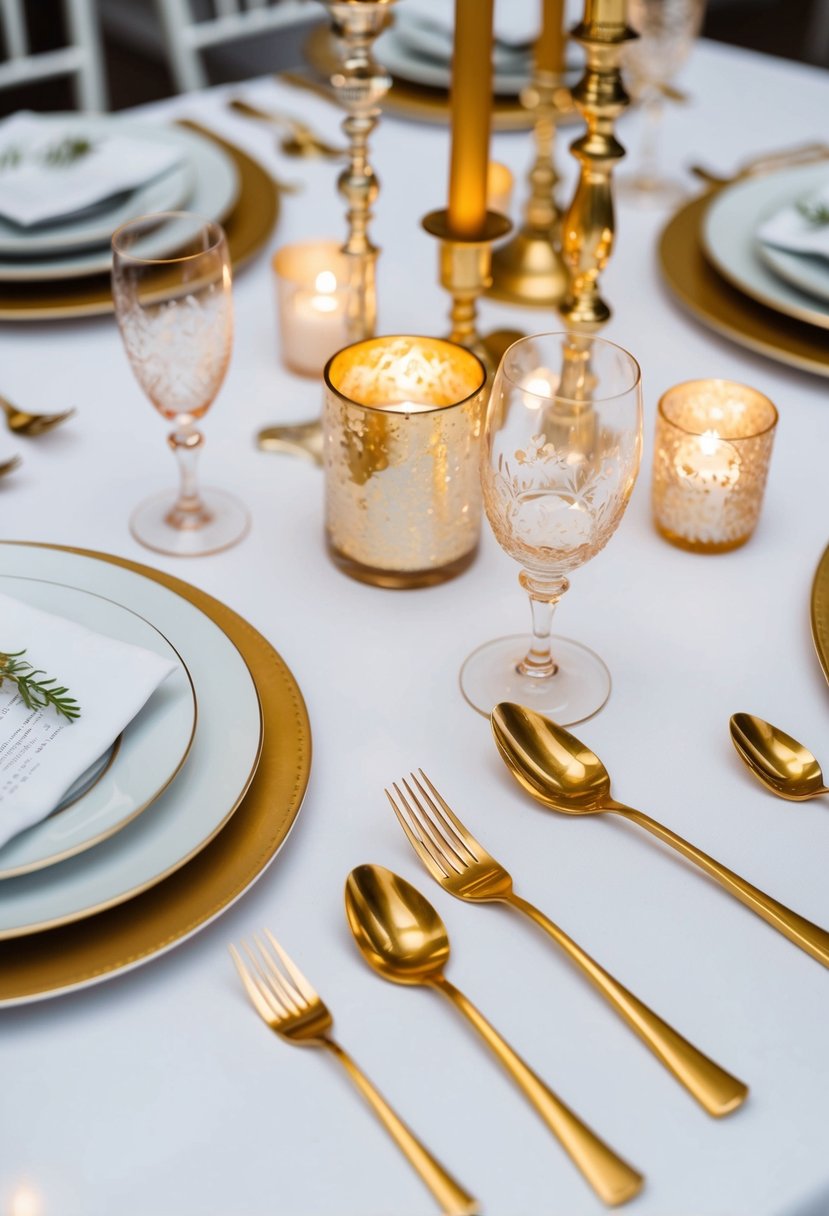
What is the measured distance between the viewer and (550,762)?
711mm

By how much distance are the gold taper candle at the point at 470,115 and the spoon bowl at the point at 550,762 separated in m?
0.41

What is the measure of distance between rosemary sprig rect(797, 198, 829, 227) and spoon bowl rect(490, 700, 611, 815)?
640mm

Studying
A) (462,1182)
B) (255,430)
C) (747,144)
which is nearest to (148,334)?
(255,430)

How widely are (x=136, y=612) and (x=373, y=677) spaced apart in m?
0.15

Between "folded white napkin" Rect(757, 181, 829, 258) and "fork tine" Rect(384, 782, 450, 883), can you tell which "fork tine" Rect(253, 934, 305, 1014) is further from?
"folded white napkin" Rect(757, 181, 829, 258)

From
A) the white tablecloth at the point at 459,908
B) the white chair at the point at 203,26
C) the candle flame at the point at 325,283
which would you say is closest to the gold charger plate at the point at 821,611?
the white tablecloth at the point at 459,908

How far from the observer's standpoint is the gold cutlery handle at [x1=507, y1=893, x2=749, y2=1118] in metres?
0.54

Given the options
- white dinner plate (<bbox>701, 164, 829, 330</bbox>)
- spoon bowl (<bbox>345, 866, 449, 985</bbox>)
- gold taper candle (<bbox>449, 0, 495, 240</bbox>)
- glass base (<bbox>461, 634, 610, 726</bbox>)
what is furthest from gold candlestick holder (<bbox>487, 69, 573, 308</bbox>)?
spoon bowl (<bbox>345, 866, 449, 985</bbox>)

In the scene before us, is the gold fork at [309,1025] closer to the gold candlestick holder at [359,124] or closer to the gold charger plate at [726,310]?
the gold candlestick holder at [359,124]

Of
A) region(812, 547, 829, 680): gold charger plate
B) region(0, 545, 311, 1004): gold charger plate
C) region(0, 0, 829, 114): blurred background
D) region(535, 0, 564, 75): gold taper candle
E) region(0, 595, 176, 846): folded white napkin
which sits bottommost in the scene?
region(0, 0, 829, 114): blurred background

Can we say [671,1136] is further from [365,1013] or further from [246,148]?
[246,148]

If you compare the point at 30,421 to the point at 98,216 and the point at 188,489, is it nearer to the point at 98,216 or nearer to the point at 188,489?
the point at 188,489

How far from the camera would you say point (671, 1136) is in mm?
534

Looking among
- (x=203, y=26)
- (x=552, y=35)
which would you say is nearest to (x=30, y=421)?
(x=552, y=35)
